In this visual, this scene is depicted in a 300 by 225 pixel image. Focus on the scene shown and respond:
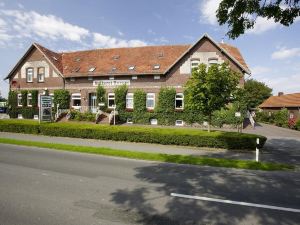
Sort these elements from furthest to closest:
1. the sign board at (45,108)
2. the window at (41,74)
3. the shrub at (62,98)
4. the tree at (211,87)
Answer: the window at (41,74)
the shrub at (62,98)
the sign board at (45,108)
the tree at (211,87)

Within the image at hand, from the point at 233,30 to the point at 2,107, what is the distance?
53397mm

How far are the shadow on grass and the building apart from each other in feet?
72.5

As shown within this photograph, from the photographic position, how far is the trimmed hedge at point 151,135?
17.3 m

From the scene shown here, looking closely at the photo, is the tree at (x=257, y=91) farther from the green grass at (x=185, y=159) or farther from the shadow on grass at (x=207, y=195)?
the shadow on grass at (x=207, y=195)

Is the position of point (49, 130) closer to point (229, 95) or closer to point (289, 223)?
point (229, 95)

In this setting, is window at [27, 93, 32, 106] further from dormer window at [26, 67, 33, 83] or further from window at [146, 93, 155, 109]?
window at [146, 93, 155, 109]

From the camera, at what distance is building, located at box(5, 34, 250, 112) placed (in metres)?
32.2

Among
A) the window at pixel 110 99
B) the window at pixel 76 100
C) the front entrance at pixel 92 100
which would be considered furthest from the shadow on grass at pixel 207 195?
the window at pixel 76 100

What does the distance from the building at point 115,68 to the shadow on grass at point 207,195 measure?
22.1m

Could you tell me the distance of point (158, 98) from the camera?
109ft

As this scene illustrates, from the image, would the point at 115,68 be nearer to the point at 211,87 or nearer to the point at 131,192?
the point at 211,87

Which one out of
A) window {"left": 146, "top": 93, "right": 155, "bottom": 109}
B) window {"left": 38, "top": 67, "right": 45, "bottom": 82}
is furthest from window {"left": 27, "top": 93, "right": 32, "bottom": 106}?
window {"left": 146, "top": 93, "right": 155, "bottom": 109}

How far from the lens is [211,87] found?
18.8 m

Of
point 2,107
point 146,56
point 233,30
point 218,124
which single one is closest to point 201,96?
point 233,30
